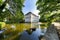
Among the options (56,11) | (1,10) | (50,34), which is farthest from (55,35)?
(1,10)

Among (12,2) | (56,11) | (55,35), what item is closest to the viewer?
(55,35)

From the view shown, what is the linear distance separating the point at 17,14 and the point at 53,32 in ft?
9.42

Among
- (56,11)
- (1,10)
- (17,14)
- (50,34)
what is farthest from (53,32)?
(1,10)

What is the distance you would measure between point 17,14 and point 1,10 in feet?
4.25

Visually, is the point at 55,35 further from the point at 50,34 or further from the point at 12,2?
the point at 12,2

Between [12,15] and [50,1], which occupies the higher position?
[50,1]

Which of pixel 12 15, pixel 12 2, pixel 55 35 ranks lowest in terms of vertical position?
pixel 55 35

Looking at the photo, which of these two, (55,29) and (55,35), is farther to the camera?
(55,29)

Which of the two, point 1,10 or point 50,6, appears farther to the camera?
point 50,6

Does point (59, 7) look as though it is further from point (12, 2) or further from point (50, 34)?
point (12, 2)

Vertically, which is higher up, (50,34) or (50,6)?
(50,6)

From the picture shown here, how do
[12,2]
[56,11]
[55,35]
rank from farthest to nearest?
[56,11] < [12,2] < [55,35]

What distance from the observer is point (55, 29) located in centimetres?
994

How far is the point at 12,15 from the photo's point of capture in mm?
10188
